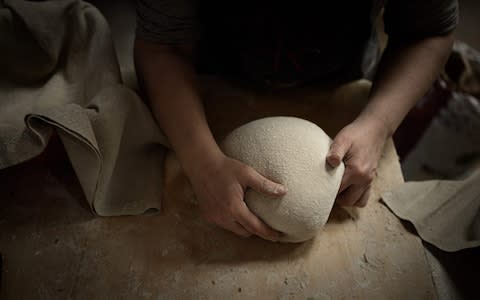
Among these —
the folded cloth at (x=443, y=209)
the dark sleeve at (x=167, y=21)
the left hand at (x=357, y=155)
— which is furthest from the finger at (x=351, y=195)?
the dark sleeve at (x=167, y=21)

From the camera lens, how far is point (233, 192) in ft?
2.23

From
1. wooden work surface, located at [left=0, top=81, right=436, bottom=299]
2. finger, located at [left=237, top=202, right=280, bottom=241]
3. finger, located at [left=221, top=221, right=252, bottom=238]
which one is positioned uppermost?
finger, located at [left=237, top=202, right=280, bottom=241]

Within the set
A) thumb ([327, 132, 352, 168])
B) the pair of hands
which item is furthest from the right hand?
thumb ([327, 132, 352, 168])

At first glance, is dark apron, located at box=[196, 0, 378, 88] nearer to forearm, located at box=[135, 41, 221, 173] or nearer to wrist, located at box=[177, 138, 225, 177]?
forearm, located at box=[135, 41, 221, 173]

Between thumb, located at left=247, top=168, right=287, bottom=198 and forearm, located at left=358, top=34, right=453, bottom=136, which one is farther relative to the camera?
forearm, located at left=358, top=34, right=453, bottom=136

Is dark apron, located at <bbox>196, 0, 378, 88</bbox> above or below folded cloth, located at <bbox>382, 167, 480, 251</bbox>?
above

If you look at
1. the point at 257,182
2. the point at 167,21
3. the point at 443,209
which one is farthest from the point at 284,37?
the point at 443,209

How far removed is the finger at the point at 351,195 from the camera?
29.5 inches

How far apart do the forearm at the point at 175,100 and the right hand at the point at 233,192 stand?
5 cm

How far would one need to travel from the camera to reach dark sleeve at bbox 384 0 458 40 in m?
0.76

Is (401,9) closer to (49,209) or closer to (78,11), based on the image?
(78,11)

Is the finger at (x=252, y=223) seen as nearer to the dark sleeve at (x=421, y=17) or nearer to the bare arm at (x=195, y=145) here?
the bare arm at (x=195, y=145)

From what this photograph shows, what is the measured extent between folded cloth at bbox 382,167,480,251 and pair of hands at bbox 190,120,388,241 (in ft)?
0.35

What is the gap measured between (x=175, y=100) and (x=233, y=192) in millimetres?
232
